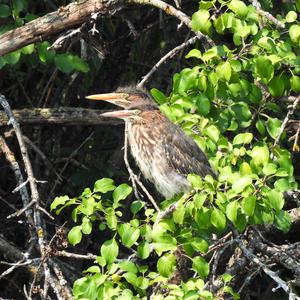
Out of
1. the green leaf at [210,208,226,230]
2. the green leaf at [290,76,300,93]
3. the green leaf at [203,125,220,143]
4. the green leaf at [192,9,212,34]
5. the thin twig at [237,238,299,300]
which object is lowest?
the thin twig at [237,238,299,300]

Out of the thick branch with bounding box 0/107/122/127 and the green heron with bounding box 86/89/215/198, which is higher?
the thick branch with bounding box 0/107/122/127

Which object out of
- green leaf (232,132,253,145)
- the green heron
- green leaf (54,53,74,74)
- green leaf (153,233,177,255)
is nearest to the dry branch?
green leaf (54,53,74,74)

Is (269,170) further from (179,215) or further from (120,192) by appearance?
(120,192)

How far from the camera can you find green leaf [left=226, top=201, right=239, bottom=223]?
2957 millimetres

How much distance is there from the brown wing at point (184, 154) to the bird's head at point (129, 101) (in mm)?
187

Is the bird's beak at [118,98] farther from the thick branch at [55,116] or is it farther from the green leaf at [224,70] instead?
the green leaf at [224,70]

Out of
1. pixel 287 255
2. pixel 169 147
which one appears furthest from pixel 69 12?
pixel 287 255

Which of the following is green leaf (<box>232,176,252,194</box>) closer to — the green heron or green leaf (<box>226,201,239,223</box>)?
green leaf (<box>226,201,239,223</box>)

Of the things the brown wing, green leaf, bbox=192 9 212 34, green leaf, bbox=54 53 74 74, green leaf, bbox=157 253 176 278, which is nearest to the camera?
green leaf, bbox=157 253 176 278

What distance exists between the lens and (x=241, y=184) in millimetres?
2924

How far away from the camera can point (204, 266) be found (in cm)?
Answer: 311

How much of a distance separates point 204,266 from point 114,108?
210cm

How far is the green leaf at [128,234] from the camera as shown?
3.09 meters

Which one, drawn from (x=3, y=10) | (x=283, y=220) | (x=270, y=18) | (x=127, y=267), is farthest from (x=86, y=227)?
(x=3, y=10)
